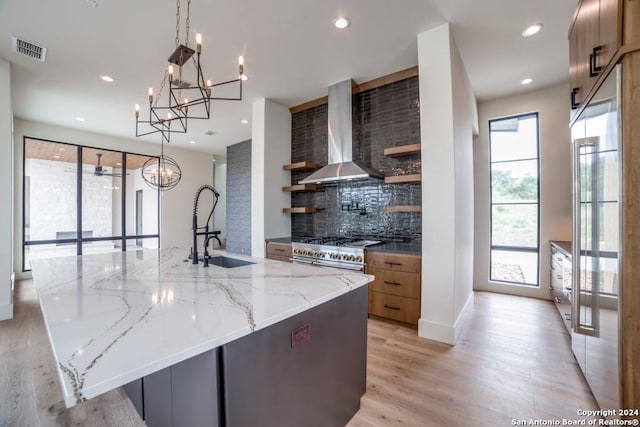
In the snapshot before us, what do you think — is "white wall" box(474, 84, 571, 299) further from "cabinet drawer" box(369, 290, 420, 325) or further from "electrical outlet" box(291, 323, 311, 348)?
"electrical outlet" box(291, 323, 311, 348)

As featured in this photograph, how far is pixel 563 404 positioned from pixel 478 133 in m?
3.69

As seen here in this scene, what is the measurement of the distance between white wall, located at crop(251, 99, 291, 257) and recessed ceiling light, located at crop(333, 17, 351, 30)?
1966 millimetres

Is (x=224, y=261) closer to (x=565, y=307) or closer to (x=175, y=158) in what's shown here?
(x=565, y=307)

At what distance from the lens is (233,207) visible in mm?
6539

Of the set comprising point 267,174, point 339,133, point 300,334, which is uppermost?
point 339,133

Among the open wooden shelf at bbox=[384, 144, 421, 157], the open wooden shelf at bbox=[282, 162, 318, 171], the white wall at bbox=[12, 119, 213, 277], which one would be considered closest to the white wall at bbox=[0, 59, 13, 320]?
the white wall at bbox=[12, 119, 213, 277]

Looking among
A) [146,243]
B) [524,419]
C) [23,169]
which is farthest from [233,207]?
[524,419]

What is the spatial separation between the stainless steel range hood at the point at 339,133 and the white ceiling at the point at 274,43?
0.58 feet

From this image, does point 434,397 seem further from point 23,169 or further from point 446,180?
point 23,169

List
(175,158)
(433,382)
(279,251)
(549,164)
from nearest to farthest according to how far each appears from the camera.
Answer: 1. (433,382)
2. (549,164)
3. (279,251)
4. (175,158)

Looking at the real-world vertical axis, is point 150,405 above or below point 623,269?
below

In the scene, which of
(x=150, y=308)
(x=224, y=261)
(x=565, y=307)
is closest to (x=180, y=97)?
(x=224, y=261)

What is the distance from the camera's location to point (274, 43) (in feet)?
9.41

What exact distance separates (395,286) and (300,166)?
7.54ft
